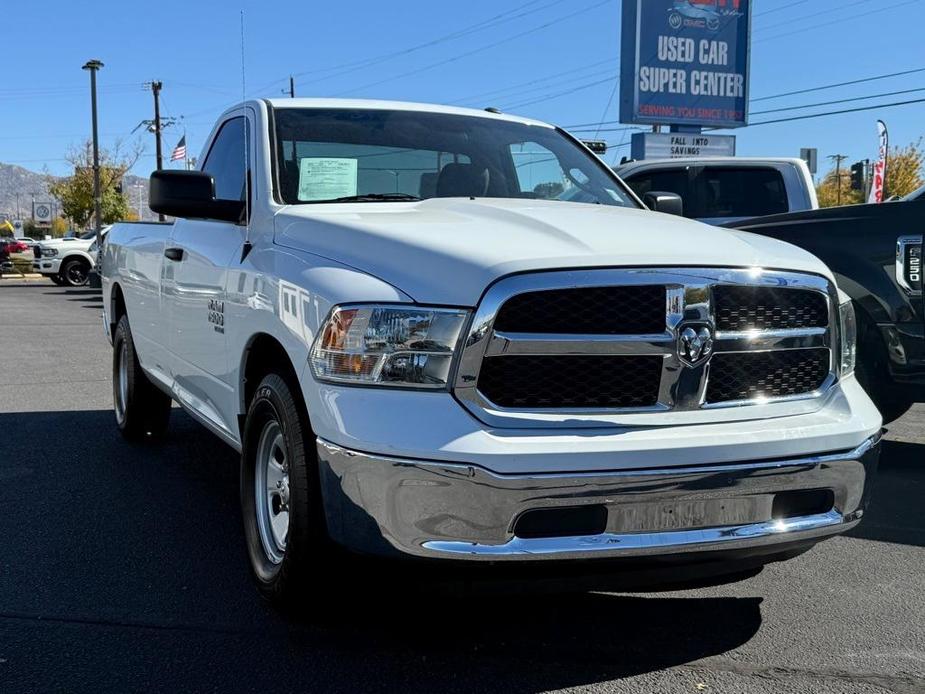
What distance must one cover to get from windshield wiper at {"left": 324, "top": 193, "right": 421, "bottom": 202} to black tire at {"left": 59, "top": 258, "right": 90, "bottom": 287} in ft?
93.8

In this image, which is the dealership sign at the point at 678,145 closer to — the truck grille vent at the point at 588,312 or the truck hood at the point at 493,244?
the truck hood at the point at 493,244

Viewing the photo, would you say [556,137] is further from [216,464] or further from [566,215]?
[216,464]

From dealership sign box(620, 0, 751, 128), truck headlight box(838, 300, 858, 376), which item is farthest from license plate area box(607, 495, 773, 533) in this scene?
dealership sign box(620, 0, 751, 128)

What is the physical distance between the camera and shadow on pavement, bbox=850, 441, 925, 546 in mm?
4750

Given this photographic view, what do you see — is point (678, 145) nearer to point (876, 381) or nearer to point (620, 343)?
point (876, 381)

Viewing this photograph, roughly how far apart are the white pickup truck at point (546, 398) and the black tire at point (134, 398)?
2817 mm

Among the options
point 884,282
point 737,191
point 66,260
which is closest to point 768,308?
point 884,282

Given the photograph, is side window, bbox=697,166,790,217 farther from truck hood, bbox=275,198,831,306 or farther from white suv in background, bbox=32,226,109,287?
white suv in background, bbox=32,226,109,287

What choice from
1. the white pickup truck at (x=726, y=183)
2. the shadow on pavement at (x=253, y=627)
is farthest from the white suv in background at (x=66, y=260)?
the shadow on pavement at (x=253, y=627)

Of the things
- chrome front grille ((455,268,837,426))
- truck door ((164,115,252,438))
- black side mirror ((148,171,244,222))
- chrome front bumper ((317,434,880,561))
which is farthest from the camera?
truck door ((164,115,252,438))

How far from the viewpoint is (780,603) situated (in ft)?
12.5

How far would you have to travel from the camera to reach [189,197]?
4180 mm

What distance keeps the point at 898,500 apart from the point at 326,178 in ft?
11.1

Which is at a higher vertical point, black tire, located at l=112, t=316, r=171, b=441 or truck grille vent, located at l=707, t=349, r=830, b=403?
truck grille vent, located at l=707, t=349, r=830, b=403
